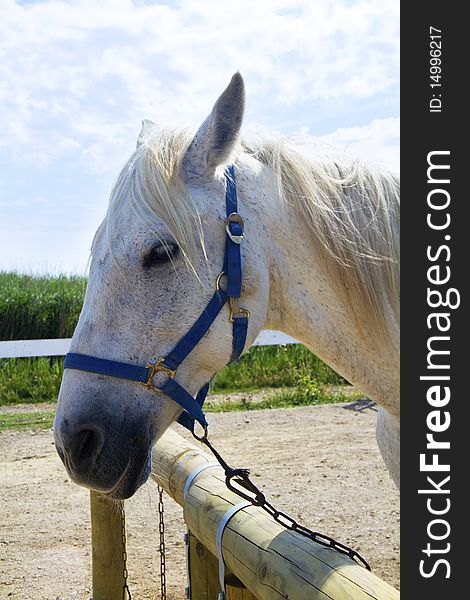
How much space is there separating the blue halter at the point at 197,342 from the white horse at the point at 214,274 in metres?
0.03

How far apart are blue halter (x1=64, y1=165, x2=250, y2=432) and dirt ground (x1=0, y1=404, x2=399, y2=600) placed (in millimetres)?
2488

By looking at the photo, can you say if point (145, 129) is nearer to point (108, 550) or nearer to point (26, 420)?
point (108, 550)

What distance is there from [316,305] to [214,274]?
1.33 ft

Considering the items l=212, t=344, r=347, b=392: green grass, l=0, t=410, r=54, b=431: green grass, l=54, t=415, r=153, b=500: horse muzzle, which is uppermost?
l=54, t=415, r=153, b=500: horse muzzle

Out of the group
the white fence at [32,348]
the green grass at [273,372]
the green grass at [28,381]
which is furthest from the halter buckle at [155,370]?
the white fence at [32,348]

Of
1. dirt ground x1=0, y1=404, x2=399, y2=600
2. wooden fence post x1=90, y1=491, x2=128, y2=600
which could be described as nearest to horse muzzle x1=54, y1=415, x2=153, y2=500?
wooden fence post x1=90, y1=491, x2=128, y2=600

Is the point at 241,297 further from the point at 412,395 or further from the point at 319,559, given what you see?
the point at 319,559

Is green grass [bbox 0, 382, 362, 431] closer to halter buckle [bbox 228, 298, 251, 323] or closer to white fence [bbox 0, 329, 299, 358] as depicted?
white fence [bbox 0, 329, 299, 358]

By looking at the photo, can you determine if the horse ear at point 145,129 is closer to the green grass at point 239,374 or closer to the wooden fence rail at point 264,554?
the wooden fence rail at point 264,554

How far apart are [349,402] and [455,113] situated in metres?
8.02

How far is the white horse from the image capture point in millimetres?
1946

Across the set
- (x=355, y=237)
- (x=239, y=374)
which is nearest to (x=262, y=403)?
(x=239, y=374)

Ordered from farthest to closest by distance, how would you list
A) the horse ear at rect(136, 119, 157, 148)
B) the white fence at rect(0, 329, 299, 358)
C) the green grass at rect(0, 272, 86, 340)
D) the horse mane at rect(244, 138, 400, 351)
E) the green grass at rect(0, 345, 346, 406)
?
the green grass at rect(0, 272, 86, 340) < the white fence at rect(0, 329, 299, 358) < the green grass at rect(0, 345, 346, 406) < the horse ear at rect(136, 119, 157, 148) < the horse mane at rect(244, 138, 400, 351)

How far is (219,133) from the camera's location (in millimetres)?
2111
